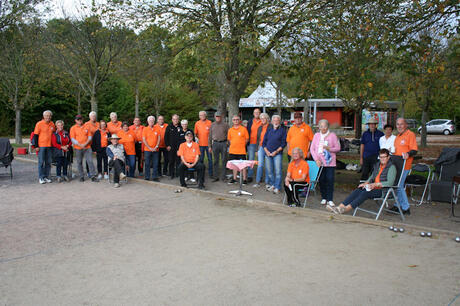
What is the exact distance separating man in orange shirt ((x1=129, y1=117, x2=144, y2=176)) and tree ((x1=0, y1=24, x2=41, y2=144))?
13.7 m

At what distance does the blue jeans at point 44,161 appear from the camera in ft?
35.8

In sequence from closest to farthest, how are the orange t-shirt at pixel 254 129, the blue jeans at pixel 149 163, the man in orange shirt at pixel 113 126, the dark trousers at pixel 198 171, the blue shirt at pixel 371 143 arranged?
the blue shirt at pixel 371 143
the dark trousers at pixel 198 171
the orange t-shirt at pixel 254 129
the blue jeans at pixel 149 163
the man in orange shirt at pixel 113 126

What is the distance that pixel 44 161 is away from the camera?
434 inches

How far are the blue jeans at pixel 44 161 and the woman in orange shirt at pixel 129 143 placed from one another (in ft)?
6.37

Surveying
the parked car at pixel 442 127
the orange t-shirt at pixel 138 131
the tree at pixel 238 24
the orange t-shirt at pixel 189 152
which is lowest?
the orange t-shirt at pixel 189 152

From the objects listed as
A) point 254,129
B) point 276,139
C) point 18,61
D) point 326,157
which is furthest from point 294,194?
point 18,61

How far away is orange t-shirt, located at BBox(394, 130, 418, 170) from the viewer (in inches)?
302

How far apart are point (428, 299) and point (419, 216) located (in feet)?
12.3

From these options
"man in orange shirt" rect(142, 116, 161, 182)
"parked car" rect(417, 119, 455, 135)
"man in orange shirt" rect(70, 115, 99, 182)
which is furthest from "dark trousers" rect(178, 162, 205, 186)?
"parked car" rect(417, 119, 455, 135)

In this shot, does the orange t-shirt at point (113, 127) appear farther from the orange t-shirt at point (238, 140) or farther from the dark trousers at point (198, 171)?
the orange t-shirt at point (238, 140)

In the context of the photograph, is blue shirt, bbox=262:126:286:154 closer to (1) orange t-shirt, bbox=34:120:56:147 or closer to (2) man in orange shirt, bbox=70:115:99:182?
(2) man in orange shirt, bbox=70:115:99:182

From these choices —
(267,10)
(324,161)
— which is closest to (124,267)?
(324,161)

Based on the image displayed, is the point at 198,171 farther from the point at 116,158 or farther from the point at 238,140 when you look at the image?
the point at 116,158

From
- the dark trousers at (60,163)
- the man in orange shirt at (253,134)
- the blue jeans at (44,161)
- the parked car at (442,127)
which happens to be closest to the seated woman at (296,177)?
the man in orange shirt at (253,134)
